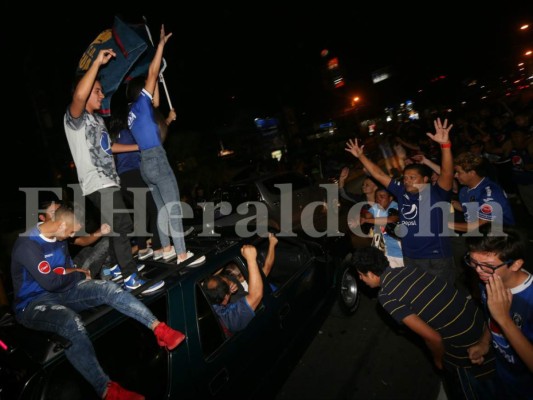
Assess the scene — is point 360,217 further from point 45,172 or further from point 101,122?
point 45,172

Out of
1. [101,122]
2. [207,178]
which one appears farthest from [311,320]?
[207,178]

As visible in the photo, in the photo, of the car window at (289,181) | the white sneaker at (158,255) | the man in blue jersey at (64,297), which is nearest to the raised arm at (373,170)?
the white sneaker at (158,255)

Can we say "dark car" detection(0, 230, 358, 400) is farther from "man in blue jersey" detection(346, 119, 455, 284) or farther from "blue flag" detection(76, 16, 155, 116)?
"blue flag" detection(76, 16, 155, 116)

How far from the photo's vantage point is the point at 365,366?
3504mm

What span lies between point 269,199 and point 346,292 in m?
3.27

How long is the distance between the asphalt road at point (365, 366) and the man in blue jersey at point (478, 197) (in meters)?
1.62

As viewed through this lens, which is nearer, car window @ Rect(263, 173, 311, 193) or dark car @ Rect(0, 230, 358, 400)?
dark car @ Rect(0, 230, 358, 400)

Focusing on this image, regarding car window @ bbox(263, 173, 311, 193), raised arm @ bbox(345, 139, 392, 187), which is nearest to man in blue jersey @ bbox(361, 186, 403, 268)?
raised arm @ bbox(345, 139, 392, 187)

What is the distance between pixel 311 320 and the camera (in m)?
3.61

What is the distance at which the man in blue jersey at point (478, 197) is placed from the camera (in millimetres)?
3613

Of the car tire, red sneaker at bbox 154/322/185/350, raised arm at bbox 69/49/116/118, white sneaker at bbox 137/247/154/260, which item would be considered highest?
raised arm at bbox 69/49/116/118

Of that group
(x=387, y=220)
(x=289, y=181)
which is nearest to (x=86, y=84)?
(x=387, y=220)

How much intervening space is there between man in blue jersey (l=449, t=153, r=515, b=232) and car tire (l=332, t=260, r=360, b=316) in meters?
1.60

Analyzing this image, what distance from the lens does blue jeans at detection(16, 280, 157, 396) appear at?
1853 millimetres
